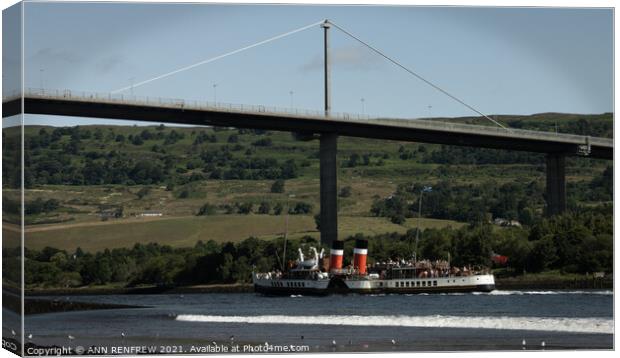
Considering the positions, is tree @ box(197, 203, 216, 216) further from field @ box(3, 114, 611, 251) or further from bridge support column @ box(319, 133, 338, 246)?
bridge support column @ box(319, 133, 338, 246)

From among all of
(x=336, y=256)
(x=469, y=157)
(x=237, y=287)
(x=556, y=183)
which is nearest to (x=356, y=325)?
(x=336, y=256)

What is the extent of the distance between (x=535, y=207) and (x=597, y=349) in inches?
2451

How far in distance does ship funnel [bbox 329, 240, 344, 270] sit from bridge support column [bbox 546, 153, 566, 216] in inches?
444

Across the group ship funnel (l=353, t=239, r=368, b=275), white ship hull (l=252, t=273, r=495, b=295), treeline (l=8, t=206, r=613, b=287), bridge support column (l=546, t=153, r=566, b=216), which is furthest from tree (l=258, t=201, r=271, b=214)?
white ship hull (l=252, t=273, r=495, b=295)

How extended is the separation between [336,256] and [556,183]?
13.2 metres

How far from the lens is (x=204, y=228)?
8931cm

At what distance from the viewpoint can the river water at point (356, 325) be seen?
28766mm

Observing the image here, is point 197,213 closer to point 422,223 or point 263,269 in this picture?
point 422,223

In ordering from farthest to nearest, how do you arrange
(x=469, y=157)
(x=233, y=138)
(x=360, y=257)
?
(x=233, y=138) < (x=469, y=157) < (x=360, y=257)

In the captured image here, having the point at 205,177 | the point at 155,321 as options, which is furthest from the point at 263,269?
the point at 205,177

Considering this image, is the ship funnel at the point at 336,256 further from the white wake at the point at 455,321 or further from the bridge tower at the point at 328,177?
the white wake at the point at 455,321

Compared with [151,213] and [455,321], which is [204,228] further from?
[455,321]

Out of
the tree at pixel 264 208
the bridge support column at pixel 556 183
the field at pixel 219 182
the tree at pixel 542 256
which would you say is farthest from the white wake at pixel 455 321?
the tree at pixel 264 208

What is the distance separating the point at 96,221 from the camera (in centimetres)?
8525
